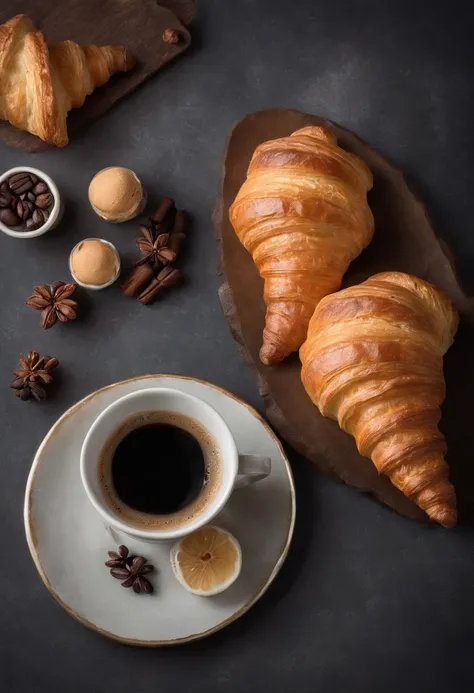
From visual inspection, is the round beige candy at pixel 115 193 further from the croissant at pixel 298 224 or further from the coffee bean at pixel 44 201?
the croissant at pixel 298 224

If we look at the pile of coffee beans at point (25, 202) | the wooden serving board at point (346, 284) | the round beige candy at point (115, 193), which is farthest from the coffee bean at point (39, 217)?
the wooden serving board at point (346, 284)

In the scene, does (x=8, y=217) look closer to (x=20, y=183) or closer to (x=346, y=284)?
(x=20, y=183)

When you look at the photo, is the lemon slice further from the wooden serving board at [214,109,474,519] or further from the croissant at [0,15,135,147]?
the croissant at [0,15,135,147]

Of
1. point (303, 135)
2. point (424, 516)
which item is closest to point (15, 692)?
point (424, 516)

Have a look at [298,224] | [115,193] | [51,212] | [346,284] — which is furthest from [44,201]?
[346,284]

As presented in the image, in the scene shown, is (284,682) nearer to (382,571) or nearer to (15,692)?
(382,571)

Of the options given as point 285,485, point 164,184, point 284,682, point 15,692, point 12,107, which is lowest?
point 284,682
